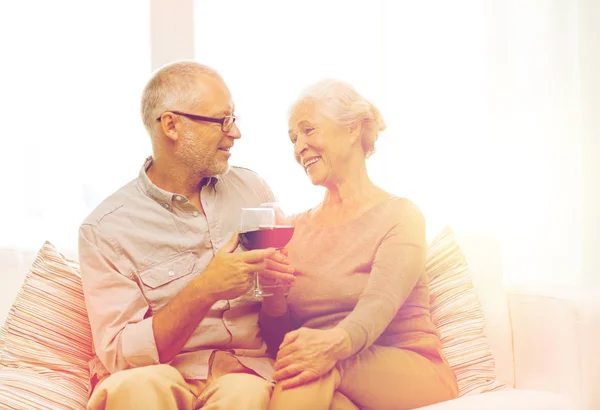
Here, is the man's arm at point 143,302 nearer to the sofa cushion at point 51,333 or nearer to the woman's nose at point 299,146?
the sofa cushion at point 51,333

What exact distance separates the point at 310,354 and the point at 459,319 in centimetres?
58

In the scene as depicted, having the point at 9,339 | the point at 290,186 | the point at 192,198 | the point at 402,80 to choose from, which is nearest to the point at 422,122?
the point at 402,80

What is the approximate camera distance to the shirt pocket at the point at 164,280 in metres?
1.74

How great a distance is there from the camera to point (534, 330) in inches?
76.1

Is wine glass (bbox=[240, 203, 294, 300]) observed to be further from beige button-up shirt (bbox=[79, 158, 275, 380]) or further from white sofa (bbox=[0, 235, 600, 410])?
white sofa (bbox=[0, 235, 600, 410])

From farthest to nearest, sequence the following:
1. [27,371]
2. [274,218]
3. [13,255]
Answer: [13,255]
[27,371]
[274,218]

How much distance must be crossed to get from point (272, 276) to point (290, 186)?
3.63 feet

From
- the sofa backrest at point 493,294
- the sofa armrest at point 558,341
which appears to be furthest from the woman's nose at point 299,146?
the sofa armrest at point 558,341

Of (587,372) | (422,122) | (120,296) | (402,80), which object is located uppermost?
(402,80)

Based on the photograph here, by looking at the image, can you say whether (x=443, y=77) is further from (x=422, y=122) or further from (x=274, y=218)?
(x=274, y=218)

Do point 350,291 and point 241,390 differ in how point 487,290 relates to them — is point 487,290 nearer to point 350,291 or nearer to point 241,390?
point 350,291

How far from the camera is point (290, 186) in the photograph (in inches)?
107

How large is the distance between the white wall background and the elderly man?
96 cm

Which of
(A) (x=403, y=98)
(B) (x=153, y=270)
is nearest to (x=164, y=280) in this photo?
(B) (x=153, y=270)
